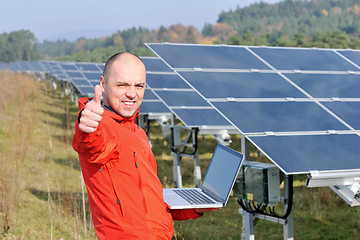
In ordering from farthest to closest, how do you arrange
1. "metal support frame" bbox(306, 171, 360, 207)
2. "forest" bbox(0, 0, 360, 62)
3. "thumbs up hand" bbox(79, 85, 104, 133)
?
"forest" bbox(0, 0, 360, 62)
"metal support frame" bbox(306, 171, 360, 207)
"thumbs up hand" bbox(79, 85, 104, 133)

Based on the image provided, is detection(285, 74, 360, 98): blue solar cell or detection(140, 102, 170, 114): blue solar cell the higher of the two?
detection(285, 74, 360, 98): blue solar cell

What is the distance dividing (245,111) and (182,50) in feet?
8.12

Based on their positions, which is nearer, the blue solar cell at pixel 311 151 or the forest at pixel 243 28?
the blue solar cell at pixel 311 151

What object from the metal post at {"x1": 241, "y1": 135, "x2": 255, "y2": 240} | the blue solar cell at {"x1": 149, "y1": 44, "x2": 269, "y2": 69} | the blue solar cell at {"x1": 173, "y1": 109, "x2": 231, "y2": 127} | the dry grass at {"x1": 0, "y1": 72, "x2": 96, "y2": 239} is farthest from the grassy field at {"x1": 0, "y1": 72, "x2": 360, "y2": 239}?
the blue solar cell at {"x1": 149, "y1": 44, "x2": 269, "y2": 69}

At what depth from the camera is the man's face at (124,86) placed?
2529mm

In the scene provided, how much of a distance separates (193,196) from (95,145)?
1.22 m

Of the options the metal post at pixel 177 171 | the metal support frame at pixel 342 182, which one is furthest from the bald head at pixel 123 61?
the metal post at pixel 177 171

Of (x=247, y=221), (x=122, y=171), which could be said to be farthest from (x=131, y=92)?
(x=247, y=221)

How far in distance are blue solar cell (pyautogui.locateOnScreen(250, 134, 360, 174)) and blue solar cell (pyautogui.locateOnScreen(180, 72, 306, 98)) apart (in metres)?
1.07

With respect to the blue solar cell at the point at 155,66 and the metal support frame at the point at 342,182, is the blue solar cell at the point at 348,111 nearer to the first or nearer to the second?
the metal support frame at the point at 342,182

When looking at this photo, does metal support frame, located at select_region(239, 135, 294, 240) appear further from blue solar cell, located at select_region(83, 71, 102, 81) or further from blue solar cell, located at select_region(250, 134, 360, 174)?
blue solar cell, located at select_region(83, 71, 102, 81)

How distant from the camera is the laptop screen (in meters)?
3.08

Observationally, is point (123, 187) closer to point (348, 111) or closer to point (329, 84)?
point (348, 111)

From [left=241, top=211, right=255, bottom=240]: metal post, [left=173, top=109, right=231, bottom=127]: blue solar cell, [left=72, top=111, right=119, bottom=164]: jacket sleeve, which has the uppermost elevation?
[left=72, top=111, right=119, bottom=164]: jacket sleeve
